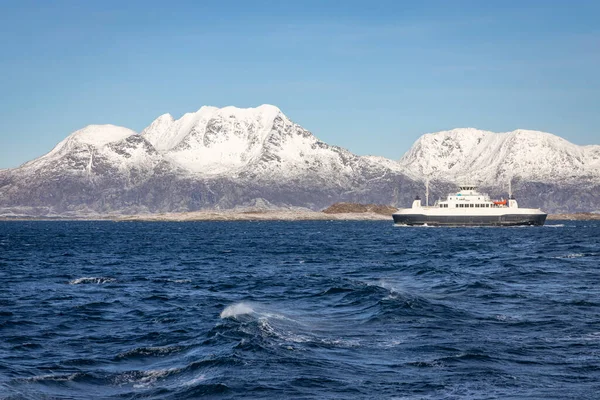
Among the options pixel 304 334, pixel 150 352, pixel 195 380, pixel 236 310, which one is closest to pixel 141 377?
pixel 195 380

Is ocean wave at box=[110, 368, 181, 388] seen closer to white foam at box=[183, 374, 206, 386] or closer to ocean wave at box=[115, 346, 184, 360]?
white foam at box=[183, 374, 206, 386]

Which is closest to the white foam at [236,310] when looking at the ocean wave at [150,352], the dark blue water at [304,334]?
the dark blue water at [304,334]

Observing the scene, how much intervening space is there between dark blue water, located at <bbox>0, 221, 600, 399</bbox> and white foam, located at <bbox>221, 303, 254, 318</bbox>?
0.38 feet

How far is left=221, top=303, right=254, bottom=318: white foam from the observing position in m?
43.1

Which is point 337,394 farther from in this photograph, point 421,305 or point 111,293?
point 111,293

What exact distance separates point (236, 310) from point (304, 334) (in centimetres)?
805

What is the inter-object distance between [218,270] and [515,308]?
38909 millimetres

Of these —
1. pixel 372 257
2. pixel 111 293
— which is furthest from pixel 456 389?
pixel 372 257

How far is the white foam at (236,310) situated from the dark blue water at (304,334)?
12 centimetres

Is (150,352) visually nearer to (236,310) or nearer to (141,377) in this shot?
(141,377)

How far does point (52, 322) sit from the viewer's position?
42656 mm

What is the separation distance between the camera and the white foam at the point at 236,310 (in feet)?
141

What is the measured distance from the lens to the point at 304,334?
124 ft

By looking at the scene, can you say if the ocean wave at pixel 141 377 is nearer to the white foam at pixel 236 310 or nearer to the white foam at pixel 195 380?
the white foam at pixel 195 380
